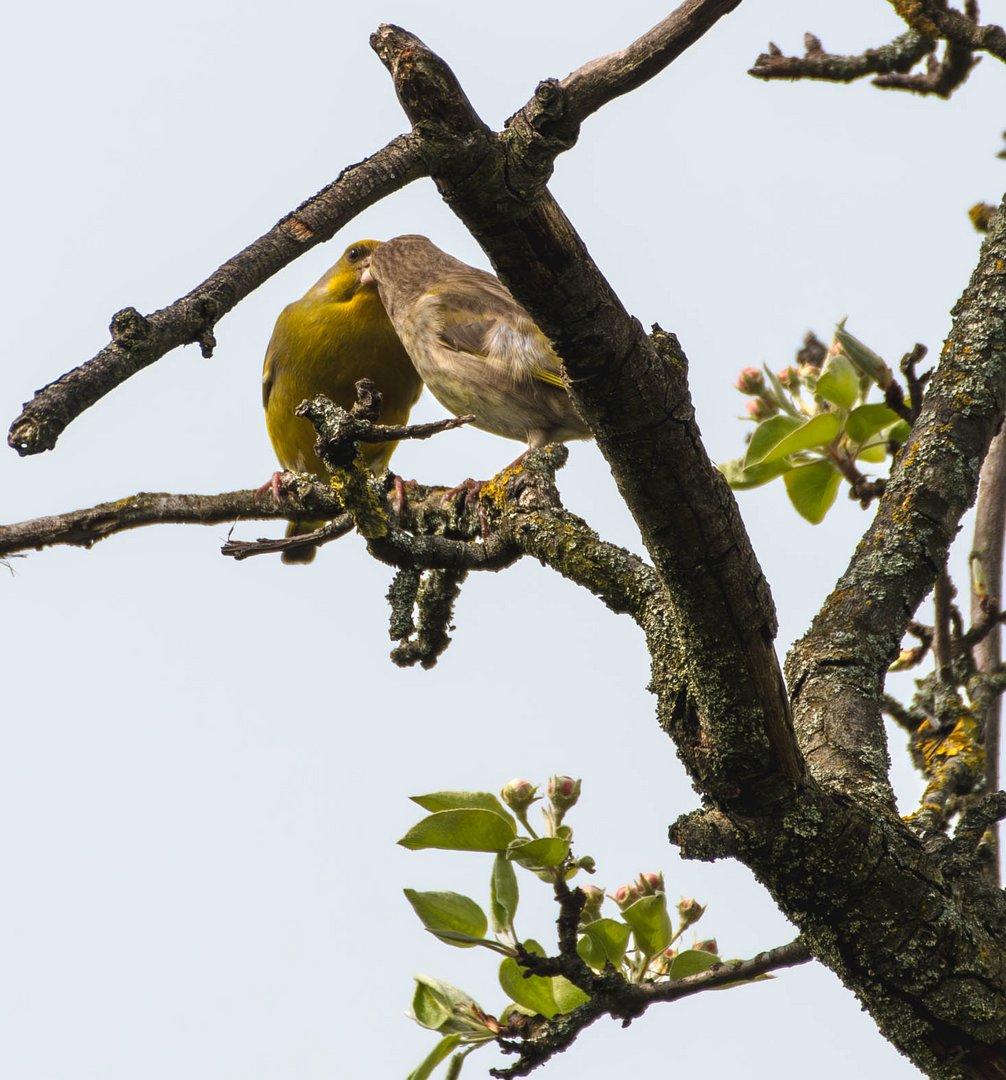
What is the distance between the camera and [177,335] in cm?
161

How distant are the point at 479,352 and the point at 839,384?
8.83 ft

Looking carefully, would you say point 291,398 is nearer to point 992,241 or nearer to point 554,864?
point 992,241

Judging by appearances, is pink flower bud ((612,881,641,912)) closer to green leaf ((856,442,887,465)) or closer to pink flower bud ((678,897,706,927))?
pink flower bud ((678,897,706,927))

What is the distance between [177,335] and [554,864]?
1.35 meters

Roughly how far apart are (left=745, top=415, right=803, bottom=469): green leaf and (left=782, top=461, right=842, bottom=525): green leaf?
0.19 m

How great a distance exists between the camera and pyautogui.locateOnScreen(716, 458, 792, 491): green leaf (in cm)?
379

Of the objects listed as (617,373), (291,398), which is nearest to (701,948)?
(617,373)

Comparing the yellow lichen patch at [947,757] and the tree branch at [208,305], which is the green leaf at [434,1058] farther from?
the tree branch at [208,305]

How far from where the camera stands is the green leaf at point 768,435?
372cm

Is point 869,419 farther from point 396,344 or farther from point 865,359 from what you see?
point 396,344

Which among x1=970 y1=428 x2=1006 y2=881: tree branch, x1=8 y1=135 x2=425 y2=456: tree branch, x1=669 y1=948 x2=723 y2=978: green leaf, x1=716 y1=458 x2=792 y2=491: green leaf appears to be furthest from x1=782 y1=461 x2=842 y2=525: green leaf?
x1=8 y1=135 x2=425 y2=456: tree branch

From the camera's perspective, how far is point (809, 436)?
3.70 meters

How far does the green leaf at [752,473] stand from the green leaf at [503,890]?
5.00 feet

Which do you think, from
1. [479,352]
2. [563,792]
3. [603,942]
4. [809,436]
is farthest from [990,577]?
[479,352]
